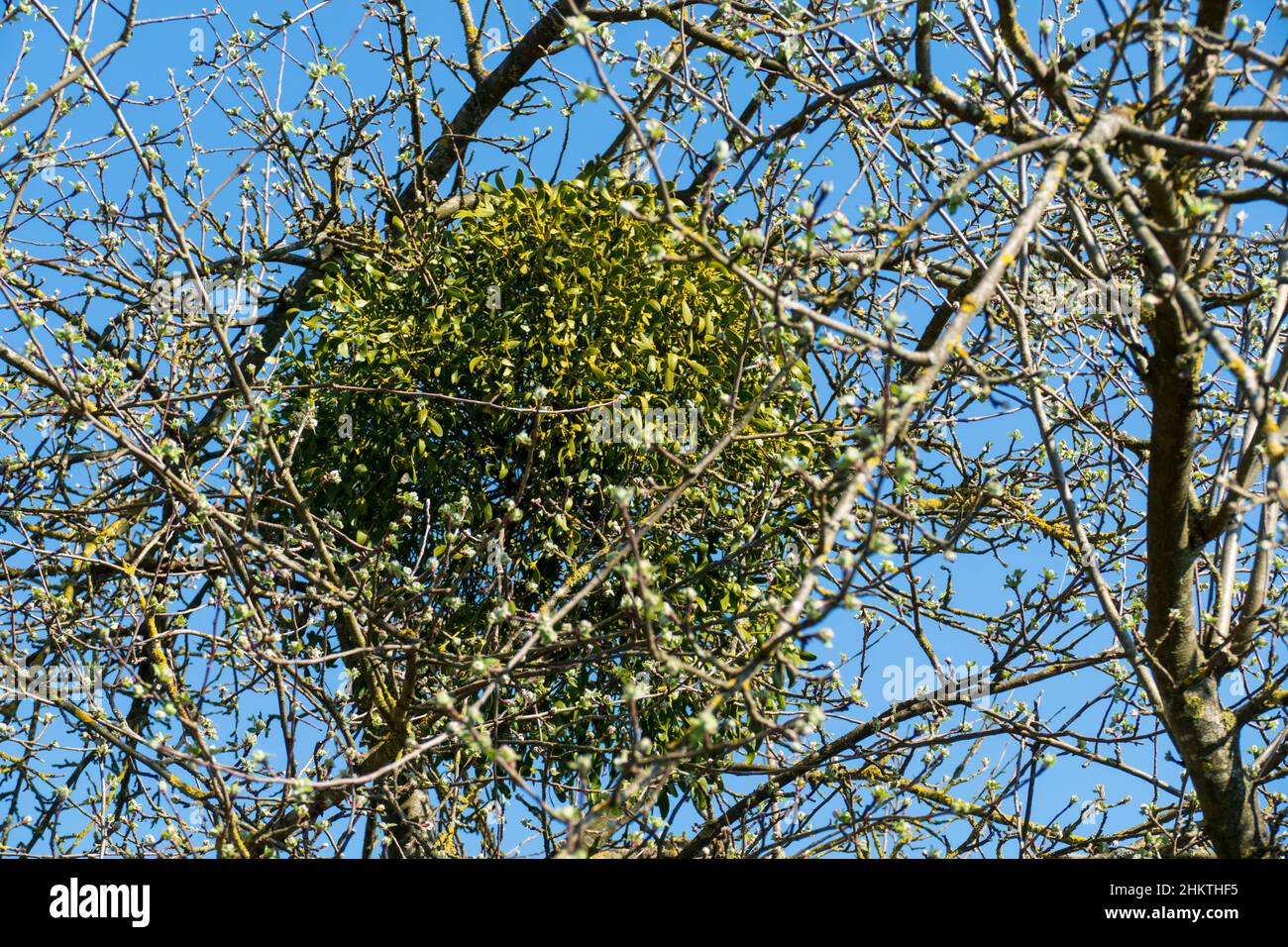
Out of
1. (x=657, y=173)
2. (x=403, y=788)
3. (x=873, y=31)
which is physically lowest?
(x=403, y=788)

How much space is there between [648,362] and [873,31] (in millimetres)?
975

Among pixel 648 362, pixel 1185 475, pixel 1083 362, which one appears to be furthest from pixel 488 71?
pixel 1185 475

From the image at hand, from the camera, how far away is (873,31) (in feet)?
8.90
